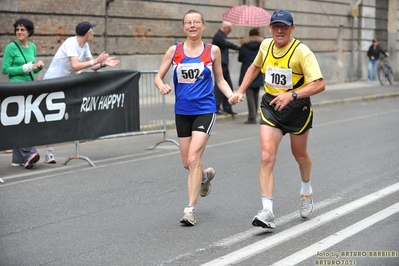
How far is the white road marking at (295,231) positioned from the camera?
6055 millimetres

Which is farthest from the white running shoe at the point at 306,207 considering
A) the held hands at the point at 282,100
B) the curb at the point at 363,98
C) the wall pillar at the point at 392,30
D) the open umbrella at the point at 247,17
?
the wall pillar at the point at 392,30

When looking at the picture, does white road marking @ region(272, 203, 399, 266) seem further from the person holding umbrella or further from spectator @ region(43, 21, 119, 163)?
spectator @ region(43, 21, 119, 163)

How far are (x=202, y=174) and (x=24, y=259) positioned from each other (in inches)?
89.1

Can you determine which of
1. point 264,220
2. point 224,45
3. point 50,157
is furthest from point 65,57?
point 224,45

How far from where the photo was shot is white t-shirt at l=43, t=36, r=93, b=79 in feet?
37.1

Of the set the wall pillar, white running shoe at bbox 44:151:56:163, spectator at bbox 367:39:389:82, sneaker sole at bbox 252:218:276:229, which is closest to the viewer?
sneaker sole at bbox 252:218:276:229

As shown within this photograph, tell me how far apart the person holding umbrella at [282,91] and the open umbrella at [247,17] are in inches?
462

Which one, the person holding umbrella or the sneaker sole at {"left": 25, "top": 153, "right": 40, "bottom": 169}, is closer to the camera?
the person holding umbrella

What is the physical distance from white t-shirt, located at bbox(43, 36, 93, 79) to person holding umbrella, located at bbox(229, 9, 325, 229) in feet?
14.8

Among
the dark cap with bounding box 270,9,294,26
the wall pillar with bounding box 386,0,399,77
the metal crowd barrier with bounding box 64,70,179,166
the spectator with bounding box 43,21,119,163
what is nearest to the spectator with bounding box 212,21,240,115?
the metal crowd barrier with bounding box 64,70,179,166

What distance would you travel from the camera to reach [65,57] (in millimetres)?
11383

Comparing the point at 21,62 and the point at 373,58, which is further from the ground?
the point at 21,62

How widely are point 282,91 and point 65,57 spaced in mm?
4927

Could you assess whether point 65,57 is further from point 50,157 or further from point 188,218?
point 188,218
